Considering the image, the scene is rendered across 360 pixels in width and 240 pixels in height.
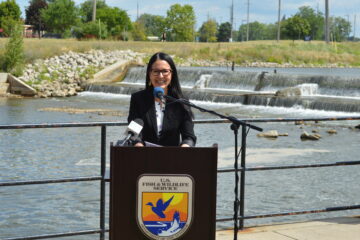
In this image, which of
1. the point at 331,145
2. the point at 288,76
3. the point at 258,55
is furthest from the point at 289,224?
the point at 258,55

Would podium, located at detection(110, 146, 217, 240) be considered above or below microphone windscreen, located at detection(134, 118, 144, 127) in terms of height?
below

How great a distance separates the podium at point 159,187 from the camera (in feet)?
12.1

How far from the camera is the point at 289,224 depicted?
19.8 feet

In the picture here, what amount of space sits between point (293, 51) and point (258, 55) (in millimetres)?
5665

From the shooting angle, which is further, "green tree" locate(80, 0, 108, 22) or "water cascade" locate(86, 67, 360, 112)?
"green tree" locate(80, 0, 108, 22)

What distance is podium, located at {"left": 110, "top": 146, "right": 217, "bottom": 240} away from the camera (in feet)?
12.1

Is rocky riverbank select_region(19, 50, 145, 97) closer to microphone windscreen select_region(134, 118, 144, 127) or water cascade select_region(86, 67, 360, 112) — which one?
water cascade select_region(86, 67, 360, 112)

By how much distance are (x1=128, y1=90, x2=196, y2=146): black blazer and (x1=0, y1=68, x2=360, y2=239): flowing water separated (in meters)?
5.47

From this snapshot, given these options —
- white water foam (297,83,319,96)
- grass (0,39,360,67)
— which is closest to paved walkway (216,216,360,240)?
white water foam (297,83,319,96)

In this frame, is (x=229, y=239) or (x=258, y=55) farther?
(x=258, y=55)

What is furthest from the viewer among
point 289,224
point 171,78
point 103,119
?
point 103,119

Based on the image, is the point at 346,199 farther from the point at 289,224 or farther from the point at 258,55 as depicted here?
the point at 258,55

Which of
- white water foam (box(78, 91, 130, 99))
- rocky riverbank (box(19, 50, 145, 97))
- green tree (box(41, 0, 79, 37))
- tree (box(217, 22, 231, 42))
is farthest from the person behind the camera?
tree (box(217, 22, 231, 42))

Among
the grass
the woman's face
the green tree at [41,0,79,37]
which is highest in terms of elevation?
the green tree at [41,0,79,37]
